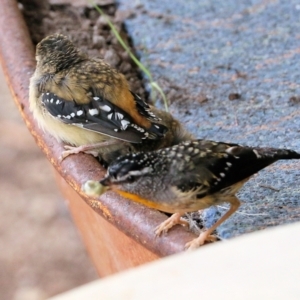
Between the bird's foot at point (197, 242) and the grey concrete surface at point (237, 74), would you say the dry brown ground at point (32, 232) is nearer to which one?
the grey concrete surface at point (237, 74)

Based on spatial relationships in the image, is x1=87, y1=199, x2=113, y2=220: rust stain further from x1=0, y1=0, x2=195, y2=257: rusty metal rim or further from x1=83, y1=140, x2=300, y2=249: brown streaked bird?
x1=83, y1=140, x2=300, y2=249: brown streaked bird

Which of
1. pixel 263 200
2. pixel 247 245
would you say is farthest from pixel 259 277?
pixel 263 200

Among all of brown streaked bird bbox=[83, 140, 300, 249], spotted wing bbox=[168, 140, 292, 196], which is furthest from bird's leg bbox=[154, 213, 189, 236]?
spotted wing bbox=[168, 140, 292, 196]

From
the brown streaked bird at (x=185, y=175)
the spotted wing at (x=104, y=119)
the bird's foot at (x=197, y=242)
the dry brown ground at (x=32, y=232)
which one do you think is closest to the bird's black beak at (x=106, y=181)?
the brown streaked bird at (x=185, y=175)

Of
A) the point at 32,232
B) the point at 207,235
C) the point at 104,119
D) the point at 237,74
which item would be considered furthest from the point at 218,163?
the point at 32,232

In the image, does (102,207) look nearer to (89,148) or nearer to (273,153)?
(89,148)

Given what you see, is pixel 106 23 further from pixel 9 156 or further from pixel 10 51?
pixel 9 156
